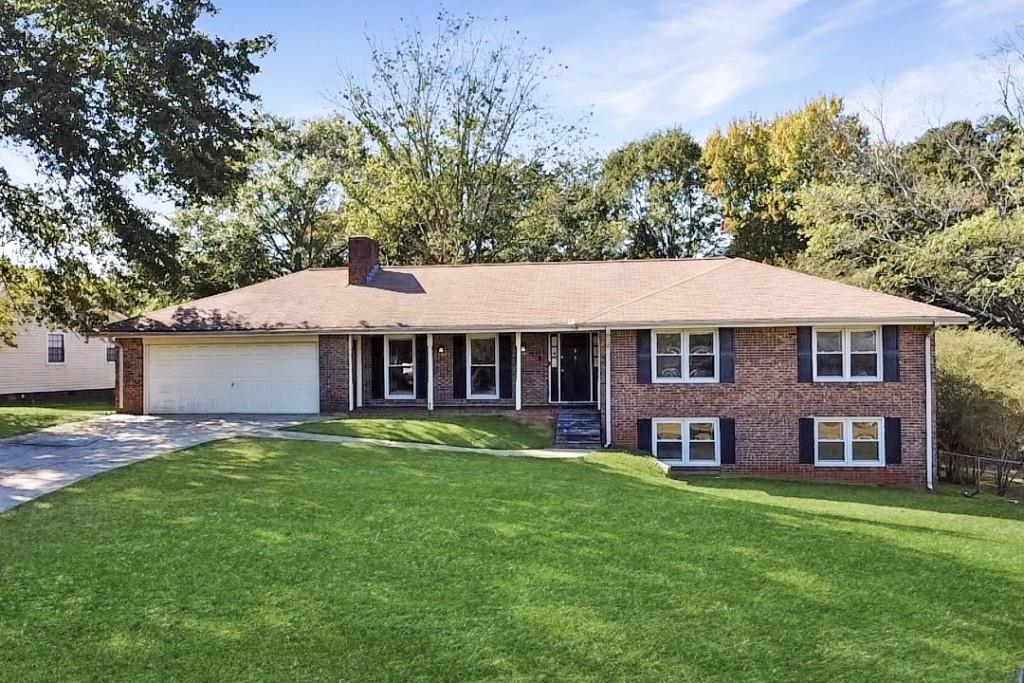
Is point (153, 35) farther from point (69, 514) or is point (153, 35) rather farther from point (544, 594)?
point (544, 594)

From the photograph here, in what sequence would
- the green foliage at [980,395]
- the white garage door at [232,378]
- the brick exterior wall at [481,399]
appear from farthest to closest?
the white garage door at [232,378], the brick exterior wall at [481,399], the green foliage at [980,395]

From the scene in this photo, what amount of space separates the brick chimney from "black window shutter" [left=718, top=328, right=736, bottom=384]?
35.0 ft

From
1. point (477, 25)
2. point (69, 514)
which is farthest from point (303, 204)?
point (69, 514)

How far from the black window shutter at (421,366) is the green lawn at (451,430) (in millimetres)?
1432

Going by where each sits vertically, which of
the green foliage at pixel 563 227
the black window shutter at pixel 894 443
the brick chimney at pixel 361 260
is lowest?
the black window shutter at pixel 894 443

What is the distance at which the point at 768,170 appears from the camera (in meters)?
40.2

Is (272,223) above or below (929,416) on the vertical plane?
above

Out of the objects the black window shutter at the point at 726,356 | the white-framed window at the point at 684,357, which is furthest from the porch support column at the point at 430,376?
the black window shutter at the point at 726,356

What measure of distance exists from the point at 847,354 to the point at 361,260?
13617mm

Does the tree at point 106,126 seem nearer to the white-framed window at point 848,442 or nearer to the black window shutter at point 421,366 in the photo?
the black window shutter at point 421,366

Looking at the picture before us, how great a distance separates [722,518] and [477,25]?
2939cm

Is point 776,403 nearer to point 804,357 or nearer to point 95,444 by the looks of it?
point 804,357

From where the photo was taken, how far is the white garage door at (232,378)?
66.2ft

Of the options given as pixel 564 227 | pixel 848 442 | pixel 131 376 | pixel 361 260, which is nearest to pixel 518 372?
pixel 361 260
